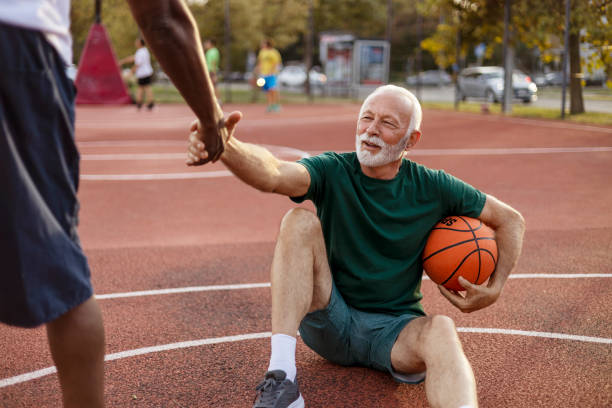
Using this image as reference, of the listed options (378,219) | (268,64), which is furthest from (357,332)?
(268,64)

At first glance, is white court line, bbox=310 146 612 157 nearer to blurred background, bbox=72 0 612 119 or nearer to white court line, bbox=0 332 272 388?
blurred background, bbox=72 0 612 119

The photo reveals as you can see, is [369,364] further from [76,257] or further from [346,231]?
[76,257]

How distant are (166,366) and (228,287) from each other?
53.4 inches

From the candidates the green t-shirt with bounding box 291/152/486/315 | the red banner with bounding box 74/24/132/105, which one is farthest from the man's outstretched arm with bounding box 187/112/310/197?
the red banner with bounding box 74/24/132/105

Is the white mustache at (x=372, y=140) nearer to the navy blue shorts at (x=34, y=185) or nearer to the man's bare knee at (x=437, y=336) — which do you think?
the man's bare knee at (x=437, y=336)

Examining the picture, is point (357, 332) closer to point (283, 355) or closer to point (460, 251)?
point (283, 355)

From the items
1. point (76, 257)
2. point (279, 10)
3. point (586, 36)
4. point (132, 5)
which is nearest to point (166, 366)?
point (76, 257)

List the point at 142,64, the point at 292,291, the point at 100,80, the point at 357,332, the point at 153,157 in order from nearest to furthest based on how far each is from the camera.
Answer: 1. the point at 292,291
2. the point at 357,332
3. the point at 153,157
4. the point at 100,80
5. the point at 142,64

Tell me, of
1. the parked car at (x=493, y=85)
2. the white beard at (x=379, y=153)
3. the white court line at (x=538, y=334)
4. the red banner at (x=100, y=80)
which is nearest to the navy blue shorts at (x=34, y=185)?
the white beard at (x=379, y=153)

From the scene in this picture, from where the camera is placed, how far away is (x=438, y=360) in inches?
103

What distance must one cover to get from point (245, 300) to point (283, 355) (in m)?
1.74

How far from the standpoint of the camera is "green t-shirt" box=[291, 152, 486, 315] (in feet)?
9.82

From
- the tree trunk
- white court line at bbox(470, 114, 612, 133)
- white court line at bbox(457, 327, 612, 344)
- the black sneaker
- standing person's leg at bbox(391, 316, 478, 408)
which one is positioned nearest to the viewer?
standing person's leg at bbox(391, 316, 478, 408)

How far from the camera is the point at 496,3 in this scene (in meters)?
19.4
